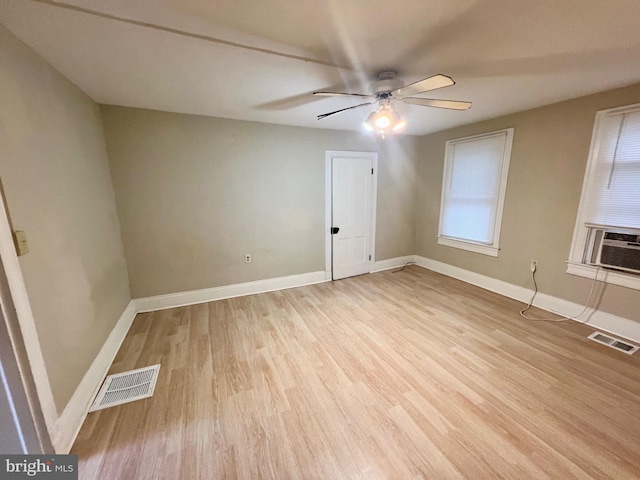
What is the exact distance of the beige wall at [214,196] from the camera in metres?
2.84

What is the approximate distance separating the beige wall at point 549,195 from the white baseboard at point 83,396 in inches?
179

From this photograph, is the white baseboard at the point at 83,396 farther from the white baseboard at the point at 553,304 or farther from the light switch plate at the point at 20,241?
the white baseboard at the point at 553,304

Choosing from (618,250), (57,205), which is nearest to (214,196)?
(57,205)

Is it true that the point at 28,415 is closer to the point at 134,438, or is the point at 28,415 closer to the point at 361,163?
the point at 134,438

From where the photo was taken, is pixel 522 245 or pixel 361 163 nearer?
pixel 522 245

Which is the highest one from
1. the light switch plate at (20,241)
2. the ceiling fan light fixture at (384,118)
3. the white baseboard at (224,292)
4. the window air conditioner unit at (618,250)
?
the ceiling fan light fixture at (384,118)

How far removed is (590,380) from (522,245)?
5.57 ft

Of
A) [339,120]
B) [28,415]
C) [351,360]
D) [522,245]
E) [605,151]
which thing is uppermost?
[339,120]

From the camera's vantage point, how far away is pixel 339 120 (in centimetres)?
322

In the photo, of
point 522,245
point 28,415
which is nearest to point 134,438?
point 28,415

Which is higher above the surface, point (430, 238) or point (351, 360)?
point (430, 238)

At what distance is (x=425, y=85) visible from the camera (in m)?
1.63

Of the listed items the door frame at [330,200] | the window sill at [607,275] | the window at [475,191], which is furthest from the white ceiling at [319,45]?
the window sill at [607,275]

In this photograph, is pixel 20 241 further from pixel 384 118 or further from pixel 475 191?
pixel 475 191
